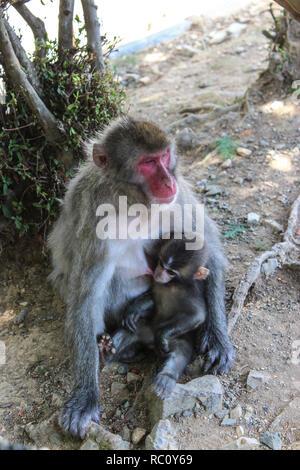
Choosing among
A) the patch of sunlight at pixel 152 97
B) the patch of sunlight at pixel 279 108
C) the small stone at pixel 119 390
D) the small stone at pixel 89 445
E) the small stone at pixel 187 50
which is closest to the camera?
the small stone at pixel 89 445

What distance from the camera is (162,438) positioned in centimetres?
265

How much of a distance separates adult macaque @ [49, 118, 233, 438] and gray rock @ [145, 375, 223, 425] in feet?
1.22

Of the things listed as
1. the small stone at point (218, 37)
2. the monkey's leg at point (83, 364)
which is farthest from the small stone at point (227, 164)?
the small stone at point (218, 37)

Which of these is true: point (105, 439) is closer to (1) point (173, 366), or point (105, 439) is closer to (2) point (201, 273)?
(1) point (173, 366)

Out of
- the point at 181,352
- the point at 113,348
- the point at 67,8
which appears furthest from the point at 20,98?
the point at 181,352

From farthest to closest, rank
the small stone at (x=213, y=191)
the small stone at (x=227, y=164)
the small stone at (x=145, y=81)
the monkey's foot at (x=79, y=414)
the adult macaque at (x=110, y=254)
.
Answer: the small stone at (x=145, y=81) → the small stone at (x=227, y=164) → the small stone at (x=213, y=191) → the adult macaque at (x=110, y=254) → the monkey's foot at (x=79, y=414)

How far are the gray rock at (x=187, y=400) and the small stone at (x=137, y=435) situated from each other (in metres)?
0.08

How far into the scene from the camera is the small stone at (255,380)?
10.1 ft

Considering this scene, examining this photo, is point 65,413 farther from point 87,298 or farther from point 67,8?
point 67,8

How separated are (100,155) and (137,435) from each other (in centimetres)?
170

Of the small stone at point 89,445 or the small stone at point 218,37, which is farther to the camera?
the small stone at point 218,37

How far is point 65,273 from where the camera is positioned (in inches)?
145

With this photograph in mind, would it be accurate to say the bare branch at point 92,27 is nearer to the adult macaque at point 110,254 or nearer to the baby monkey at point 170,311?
the adult macaque at point 110,254

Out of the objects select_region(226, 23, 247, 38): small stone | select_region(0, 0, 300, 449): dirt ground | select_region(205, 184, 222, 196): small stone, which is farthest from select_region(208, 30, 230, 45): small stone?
select_region(205, 184, 222, 196): small stone
